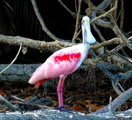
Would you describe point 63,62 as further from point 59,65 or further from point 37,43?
point 37,43

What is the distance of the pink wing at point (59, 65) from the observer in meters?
5.64

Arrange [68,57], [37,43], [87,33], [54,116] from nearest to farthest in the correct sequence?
[54,116] < [87,33] < [68,57] < [37,43]

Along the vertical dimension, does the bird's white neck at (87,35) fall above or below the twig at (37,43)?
above

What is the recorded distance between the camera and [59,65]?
5.75 metres

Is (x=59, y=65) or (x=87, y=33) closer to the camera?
(x=87, y=33)

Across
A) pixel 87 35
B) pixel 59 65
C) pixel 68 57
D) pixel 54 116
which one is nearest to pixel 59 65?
pixel 59 65

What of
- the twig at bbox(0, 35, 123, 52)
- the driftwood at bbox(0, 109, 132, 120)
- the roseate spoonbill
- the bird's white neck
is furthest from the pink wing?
the driftwood at bbox(0, 109, 132, 120)

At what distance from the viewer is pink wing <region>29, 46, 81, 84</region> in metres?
5.64

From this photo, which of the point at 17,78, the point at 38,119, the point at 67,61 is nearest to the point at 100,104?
the point at 17,78

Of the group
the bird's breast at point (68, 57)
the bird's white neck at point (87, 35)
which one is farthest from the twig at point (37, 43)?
the bird's white neck at point (87, 35)

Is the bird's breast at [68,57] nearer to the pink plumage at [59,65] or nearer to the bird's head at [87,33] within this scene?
the pink plumage at [59,65]

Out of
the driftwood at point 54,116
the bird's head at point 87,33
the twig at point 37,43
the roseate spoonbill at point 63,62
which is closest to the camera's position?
the driftwood at point 54,116

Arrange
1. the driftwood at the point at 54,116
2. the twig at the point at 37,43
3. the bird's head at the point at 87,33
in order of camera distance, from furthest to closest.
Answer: the twig at the point at 37,43
the bird's head at the point at 87,33
the driftwood at the point at 54,116

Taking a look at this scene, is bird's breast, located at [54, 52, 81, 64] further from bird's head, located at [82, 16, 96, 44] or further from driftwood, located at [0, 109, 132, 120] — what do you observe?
driftwood, located at [0, 109, 132, 120]
